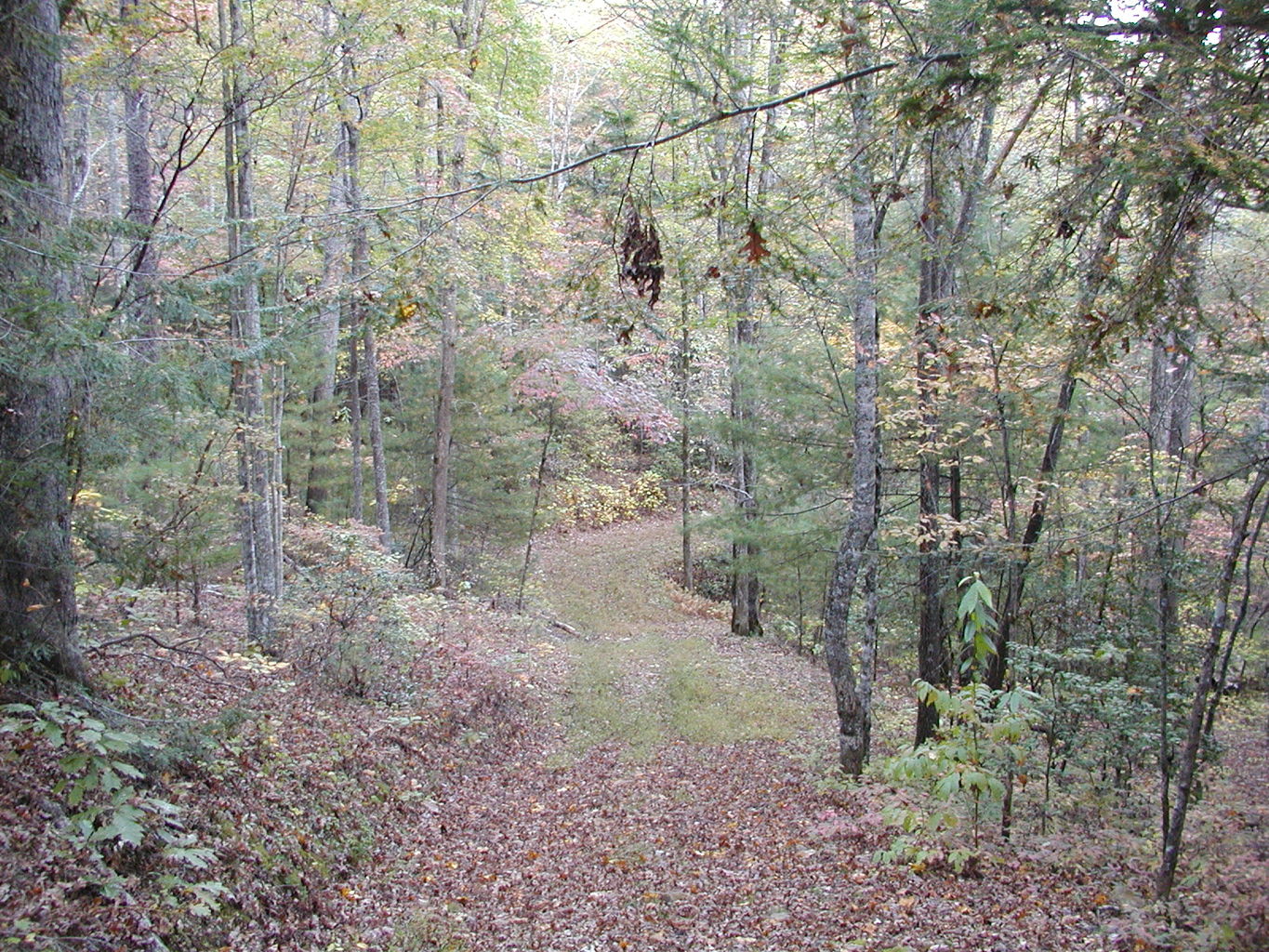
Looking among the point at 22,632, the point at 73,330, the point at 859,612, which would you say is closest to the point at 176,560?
the point at 22,632

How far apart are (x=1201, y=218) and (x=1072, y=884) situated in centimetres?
431

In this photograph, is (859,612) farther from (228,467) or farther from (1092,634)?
(228,467)

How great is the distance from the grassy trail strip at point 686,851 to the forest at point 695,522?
6cm

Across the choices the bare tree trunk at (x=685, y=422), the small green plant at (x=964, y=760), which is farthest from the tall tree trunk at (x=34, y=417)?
the bare tree trunk at (x=685, y=422)

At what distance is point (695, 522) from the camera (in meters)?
15.4

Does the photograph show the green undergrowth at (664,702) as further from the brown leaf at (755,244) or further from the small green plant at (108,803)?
the brown leaf at (755,244)

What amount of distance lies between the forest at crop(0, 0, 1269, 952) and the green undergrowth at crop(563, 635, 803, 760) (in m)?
0.12

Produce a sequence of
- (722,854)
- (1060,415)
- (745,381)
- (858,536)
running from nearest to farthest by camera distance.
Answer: (722,854), (1060,415), (858,536), (745,381)

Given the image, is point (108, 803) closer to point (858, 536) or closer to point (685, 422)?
point (858, 536)

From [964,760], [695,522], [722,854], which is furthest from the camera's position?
[695,522]

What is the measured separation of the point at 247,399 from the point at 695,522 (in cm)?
875

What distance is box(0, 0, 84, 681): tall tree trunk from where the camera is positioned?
15.2 feet

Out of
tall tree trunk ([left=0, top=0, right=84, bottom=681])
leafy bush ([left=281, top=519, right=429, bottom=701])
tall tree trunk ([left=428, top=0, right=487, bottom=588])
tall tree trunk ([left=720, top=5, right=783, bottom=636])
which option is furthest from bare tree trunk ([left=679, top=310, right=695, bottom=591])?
tall tree trunk ([left=0, top=0, right=84, bottom=681])

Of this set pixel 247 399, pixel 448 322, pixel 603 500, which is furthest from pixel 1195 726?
pixel 603 500
